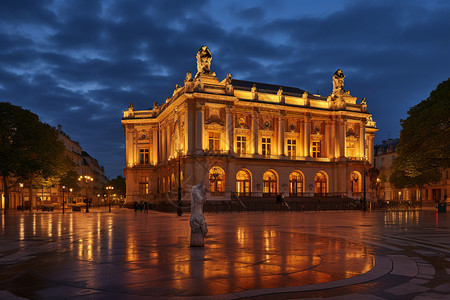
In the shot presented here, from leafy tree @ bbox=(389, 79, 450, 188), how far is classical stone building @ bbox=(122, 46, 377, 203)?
87.9 feet

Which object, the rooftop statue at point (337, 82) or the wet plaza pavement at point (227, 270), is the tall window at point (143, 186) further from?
the wet plaza pavement at point (227, 270)

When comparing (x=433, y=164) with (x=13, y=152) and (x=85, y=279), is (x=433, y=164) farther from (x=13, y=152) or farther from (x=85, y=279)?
(x=13, y=152)

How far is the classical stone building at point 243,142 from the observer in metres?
61.6

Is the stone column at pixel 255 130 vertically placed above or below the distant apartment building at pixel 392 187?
above

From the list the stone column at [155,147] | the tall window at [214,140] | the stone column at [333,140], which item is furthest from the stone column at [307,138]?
the stone column at [155,147]

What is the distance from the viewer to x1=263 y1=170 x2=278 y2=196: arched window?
6788 centimetres

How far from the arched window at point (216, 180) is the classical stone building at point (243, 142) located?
0.49 feet

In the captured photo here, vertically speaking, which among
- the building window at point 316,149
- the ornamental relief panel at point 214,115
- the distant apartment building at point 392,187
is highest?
the ornamental relief panel at point 214,115

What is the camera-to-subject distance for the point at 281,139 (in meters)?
69.6

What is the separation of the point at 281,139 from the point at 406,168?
30.3 m

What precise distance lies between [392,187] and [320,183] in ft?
114

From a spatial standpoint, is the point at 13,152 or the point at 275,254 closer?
the point at 275,254

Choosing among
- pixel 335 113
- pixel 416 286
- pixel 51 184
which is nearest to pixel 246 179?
pixel 335 113

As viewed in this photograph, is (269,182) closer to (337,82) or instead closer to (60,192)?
(337,82)
